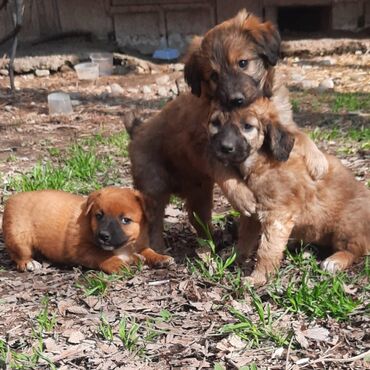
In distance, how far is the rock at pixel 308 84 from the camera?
10.6 metres

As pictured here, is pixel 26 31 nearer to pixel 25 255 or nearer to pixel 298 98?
pixel 298 98

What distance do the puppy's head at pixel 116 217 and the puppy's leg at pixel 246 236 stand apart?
0.68 meters

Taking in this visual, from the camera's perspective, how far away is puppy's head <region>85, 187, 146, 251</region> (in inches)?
175

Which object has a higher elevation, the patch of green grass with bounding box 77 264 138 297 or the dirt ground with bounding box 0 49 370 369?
the patch of green grass with bounding box 77 264 138 297

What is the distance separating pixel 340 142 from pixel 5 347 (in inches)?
183

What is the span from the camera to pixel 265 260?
4371 millimetres

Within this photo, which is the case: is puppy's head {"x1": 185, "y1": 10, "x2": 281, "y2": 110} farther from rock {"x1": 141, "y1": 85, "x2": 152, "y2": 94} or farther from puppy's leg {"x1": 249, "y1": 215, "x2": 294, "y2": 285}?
rock {"x1": 141, "y1": 85, "x2": 152, "y2": 94}

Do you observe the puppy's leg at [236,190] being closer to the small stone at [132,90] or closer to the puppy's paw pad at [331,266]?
the puppy's paw pad at [331,266]

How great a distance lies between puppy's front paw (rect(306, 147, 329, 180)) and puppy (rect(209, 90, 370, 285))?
0.03 meters

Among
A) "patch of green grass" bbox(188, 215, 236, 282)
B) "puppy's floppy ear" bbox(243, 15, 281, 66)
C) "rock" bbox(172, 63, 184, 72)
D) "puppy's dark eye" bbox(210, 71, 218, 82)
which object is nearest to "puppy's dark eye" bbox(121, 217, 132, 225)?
"patch of green grass" bbox(188, 215, 236, 282)

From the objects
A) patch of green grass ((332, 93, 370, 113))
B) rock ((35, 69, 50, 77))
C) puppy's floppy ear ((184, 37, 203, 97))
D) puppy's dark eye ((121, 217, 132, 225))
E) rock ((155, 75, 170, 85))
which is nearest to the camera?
puppy's dark eye ((121, 217, 132, 225))

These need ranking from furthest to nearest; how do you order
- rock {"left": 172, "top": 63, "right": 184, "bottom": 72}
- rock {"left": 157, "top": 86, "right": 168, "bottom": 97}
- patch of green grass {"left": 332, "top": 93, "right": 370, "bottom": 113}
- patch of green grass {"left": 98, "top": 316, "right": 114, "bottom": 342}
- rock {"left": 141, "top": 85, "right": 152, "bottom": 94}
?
rock {"left": 172, "top": 63, "right": 184, "bottom": 72}
rock {"left": 141, "top": 85, "right": 152, "bottom": 94}
rock {"left": 157, "top": 86, "right": 168, "bottom": 97}
patch of green grass {"left": 332, "top": 93, "right": 370, "bottom": 113}
patch of green grass {"left": 98, "top": 316, "right": 114, "bottom": 342}

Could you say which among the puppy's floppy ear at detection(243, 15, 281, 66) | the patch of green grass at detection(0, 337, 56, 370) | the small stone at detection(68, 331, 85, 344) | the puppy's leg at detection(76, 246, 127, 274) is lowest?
the small stone at detection(68, 331, 85, 344)

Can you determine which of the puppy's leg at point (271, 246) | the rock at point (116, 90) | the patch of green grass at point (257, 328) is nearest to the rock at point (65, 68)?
the rock at point (116, 90)
